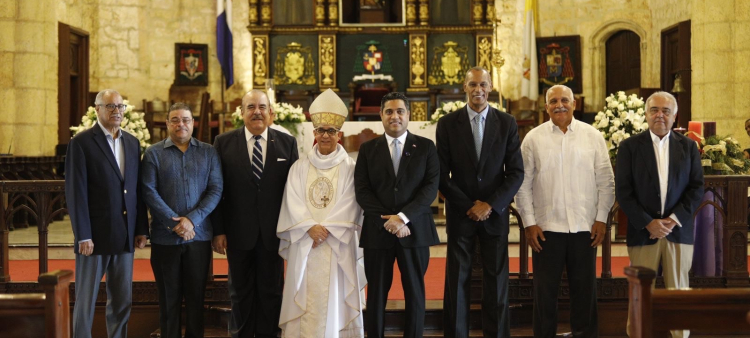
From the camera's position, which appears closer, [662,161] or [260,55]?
[662,161]

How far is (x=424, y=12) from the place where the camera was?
13.9 m

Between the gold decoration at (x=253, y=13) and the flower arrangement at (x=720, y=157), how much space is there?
9.49 metres

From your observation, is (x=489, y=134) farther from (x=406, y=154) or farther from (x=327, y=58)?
(x=327, y=58)

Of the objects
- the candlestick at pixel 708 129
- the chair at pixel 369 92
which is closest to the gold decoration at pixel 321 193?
the candlestick at pixel 708 129

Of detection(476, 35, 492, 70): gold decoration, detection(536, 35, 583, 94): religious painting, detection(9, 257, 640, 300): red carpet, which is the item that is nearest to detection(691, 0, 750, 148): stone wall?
detection(536, 35, 583, 94): religious painting

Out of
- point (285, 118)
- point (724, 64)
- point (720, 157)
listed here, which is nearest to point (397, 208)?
point (720, 157)

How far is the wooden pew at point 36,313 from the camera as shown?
10.3 ft

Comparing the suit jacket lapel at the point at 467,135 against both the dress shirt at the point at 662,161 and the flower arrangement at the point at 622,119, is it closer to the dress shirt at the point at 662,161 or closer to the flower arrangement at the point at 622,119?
the dress shirt at the point at 662,161

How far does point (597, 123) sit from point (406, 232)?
3.28m

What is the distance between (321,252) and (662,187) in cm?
206

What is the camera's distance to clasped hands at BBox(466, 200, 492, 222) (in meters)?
4.63

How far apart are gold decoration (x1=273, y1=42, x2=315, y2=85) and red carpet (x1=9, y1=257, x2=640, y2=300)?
6.92m

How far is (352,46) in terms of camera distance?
14125mm

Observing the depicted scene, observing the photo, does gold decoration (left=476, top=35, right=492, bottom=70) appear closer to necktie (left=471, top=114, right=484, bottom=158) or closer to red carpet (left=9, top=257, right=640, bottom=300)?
red carpet (left=9, top=257, right=640, bottom=300)
